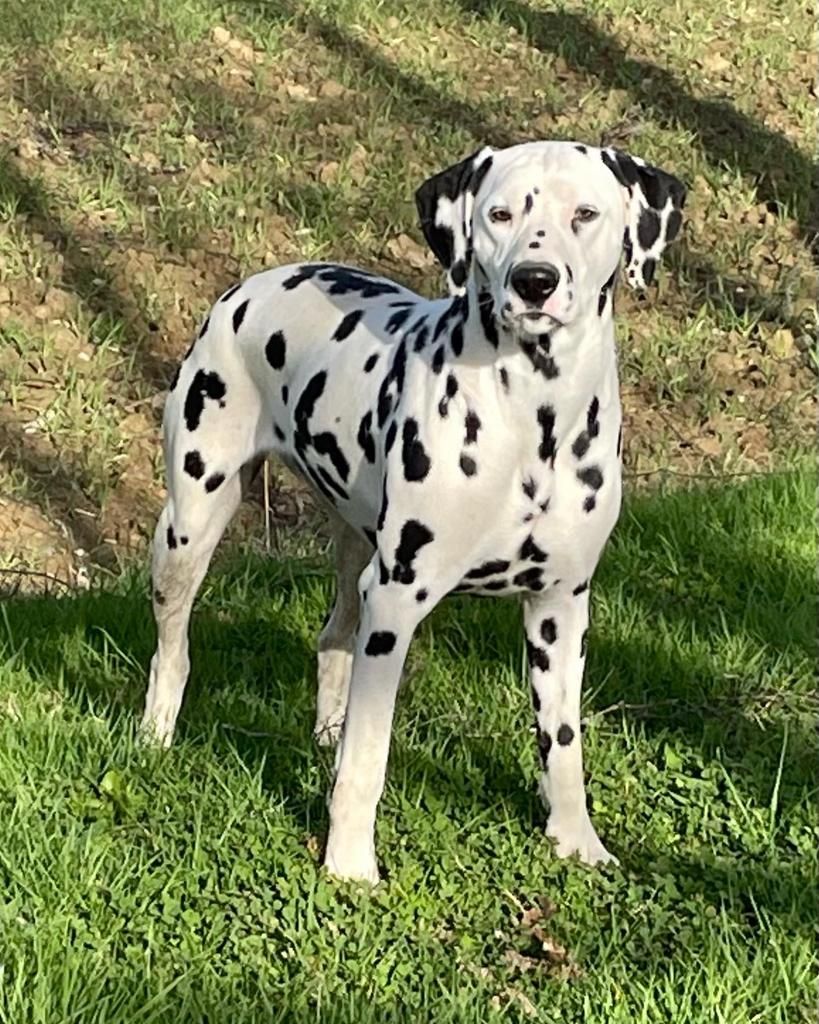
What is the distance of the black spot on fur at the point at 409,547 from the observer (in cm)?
344

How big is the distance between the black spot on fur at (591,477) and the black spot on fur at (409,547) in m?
0.38

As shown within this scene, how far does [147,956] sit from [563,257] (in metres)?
1.80

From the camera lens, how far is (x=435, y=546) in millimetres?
3441

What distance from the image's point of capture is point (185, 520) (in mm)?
4375

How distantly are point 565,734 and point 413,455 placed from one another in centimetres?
89

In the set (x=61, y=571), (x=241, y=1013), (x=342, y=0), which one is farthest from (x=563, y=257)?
(x=342, y=0)

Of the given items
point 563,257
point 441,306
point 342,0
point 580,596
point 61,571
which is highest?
→ point 563,257

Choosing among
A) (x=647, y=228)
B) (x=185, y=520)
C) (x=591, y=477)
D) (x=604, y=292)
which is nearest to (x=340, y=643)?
(x=185, y=520)

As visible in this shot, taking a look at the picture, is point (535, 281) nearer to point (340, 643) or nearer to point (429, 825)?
point (429, 825)

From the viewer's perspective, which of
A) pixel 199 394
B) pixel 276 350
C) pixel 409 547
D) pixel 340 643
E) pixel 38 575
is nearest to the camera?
pixel 409 547

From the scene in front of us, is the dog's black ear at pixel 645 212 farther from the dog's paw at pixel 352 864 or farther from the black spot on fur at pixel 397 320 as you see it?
the dog's paw at pixel 352 864

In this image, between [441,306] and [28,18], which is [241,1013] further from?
[28,18]

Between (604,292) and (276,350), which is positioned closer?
(604,292)

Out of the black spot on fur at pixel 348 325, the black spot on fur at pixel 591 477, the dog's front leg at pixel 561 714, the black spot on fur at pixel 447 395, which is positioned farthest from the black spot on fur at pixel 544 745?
the black spot on fur at pixel 348 325
